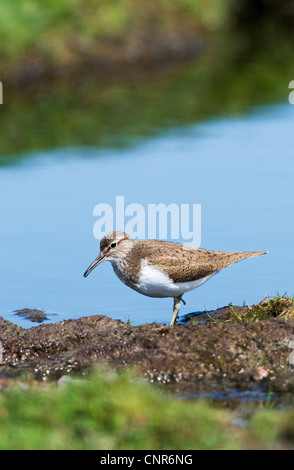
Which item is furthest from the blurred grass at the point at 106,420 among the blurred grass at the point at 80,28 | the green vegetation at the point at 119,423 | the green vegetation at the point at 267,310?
the blurred grass at the point at 80,28

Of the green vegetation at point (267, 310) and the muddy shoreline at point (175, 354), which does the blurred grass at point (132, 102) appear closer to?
the green vegetation at point (267, 310)

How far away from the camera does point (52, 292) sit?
11750mm

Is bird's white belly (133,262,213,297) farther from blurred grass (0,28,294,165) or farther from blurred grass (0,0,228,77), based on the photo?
blurred grass (0,0,228,77)

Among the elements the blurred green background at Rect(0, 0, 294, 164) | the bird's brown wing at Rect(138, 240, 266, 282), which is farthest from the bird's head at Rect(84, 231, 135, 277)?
the blurred green background at Rect(0, 0, 294, 164)

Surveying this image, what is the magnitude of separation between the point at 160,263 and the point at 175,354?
1.84 meters

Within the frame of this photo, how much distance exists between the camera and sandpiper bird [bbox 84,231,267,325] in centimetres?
995

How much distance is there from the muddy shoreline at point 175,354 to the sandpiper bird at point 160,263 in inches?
46.6

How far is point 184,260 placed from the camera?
10.1 meters

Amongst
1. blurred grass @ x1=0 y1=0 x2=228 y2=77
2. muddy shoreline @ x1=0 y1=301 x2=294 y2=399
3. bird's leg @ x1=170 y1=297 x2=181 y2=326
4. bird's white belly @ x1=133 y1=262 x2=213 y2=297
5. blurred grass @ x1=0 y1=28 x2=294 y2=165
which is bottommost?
muddy shoreline @ x1=0 y1=301 x2=294 y2=399

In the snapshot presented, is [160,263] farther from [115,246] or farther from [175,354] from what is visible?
[175,354]

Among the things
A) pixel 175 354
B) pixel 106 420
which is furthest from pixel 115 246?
pixel 106 420

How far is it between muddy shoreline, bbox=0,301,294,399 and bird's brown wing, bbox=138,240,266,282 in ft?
4.10

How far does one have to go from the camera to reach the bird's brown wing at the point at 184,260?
9.96 m
